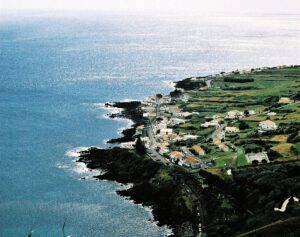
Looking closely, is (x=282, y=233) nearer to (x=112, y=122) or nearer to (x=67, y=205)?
(x=67, y=205)

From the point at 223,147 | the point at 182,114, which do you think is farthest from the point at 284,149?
the point at 182,114

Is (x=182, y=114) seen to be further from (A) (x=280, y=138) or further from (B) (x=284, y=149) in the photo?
(B) (x=284, y=149)

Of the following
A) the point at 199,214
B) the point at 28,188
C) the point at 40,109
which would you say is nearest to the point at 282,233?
the point at 199,214

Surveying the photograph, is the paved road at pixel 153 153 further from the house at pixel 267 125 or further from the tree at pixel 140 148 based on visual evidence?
the house at pixel 267 125

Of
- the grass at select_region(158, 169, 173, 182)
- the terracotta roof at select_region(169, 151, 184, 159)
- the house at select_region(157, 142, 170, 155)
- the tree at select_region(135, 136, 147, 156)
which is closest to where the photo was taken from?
the grass at select_region(158, 169, 173, 182)

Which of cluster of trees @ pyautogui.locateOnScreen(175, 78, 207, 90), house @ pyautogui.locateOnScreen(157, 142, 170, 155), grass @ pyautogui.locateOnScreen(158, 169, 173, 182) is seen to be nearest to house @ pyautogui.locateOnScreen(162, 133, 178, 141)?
house @ pyautogui.locateOnScreen(157, 142, 170, 155)

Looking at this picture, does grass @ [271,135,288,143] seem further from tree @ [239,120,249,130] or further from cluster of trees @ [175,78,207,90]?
cluster of trees @ [175,78,207,90]
